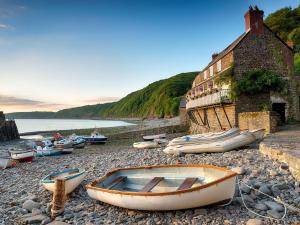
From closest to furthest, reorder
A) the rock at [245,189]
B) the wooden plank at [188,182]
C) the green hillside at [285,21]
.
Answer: the wooden plank at [188,182] → the rock at [245,189] → the green hillside at [285,21]

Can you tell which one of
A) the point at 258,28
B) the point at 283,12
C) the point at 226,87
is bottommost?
the point at 226,87

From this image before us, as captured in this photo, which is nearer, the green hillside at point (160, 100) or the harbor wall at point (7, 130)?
the harbor wall at point (7, 130)

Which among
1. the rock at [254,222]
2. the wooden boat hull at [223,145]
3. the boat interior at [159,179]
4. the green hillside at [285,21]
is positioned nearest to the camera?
the rock at [254,222]

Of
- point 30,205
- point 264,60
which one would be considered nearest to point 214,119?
point 264,60

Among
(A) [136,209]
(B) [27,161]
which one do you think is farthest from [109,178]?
(B) [27,161]

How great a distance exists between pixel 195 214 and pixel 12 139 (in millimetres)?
44852

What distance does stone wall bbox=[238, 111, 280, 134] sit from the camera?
16.9 metres

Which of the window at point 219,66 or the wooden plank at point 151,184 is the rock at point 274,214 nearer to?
the wooden plank at point 151,184

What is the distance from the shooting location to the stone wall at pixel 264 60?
80.1 feet

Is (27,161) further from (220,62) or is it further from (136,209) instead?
(220,62)

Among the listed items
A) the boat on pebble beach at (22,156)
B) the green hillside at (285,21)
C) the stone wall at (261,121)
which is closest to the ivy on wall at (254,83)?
the stone wall at (261,121)

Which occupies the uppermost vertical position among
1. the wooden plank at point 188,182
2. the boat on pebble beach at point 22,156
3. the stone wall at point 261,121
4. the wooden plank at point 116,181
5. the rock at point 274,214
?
the stone wall at point 261,121

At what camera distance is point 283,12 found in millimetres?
45219

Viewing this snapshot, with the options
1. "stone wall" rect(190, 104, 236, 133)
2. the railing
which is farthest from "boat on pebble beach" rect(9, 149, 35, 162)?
"stone wall" rect(190, 104, 236, 133)
